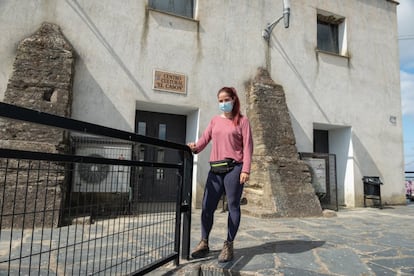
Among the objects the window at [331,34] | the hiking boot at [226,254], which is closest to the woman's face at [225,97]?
the hiking boot at [226,254]

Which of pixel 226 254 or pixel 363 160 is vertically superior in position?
pixel 363 160

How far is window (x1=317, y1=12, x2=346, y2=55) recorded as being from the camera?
945cm

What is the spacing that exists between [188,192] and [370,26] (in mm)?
9788

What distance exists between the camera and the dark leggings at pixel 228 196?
3.02 metres

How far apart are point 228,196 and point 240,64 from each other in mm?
5403

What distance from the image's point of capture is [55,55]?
223 inches

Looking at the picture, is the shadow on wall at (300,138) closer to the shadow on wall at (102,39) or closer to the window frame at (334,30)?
the window frame at (334,30)

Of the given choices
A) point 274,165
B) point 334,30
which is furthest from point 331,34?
point 274,165

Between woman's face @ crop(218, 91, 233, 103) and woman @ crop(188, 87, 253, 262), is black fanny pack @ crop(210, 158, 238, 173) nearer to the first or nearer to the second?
woman @ crop(188, 87, 253, 262)

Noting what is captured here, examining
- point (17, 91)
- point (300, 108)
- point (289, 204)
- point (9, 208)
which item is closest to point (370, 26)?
point (300, 108)

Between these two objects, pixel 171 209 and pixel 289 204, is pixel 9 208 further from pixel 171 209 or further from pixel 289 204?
pixel 289 204

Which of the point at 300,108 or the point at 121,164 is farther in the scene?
the point at 300,108

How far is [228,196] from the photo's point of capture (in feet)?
9.98

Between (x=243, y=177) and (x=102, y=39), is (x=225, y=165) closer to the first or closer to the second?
(x=243, y=177)
